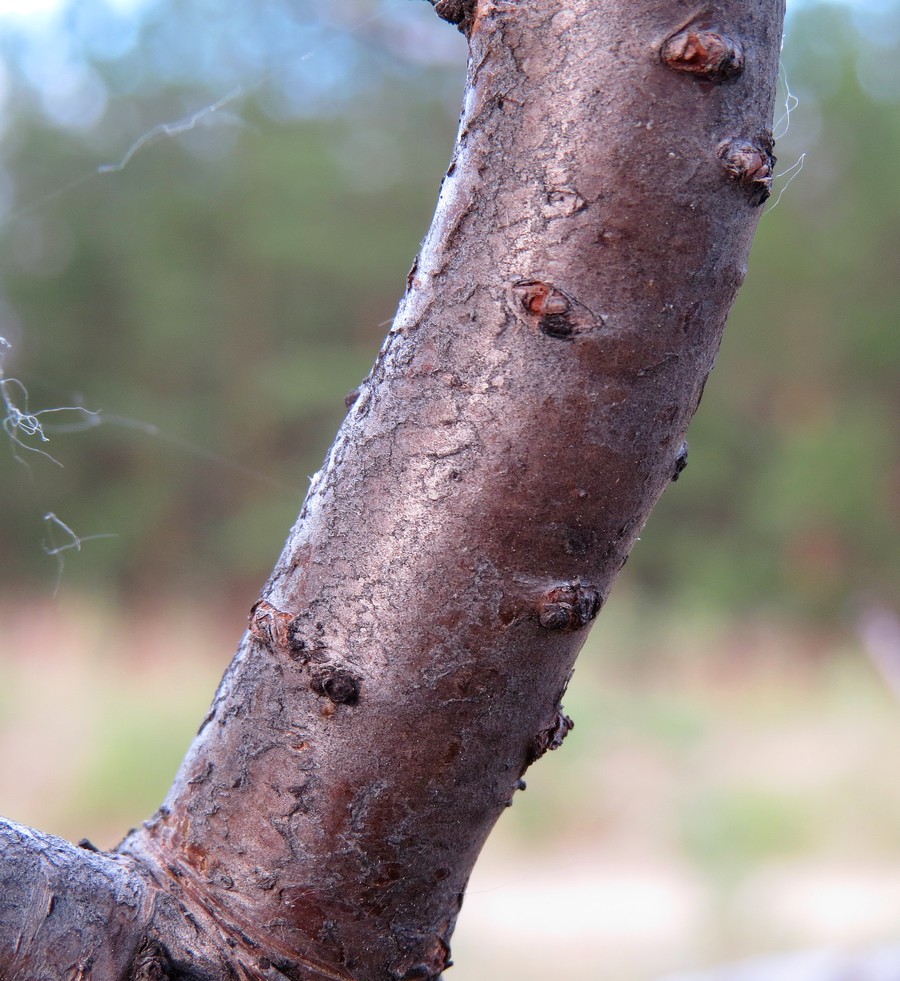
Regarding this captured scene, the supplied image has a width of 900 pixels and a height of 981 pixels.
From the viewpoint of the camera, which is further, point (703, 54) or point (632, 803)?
point (632, 803)

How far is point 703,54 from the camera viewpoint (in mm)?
257

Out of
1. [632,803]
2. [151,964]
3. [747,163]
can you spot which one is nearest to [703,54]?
[747,163]

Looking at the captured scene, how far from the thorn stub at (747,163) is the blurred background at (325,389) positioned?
3367mm

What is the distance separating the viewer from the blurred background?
3963 millimetres

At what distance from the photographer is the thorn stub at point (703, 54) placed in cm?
26

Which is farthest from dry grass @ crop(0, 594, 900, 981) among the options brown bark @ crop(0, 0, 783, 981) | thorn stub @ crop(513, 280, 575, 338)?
thorn stub @ crop(513, 280, 575, 338)

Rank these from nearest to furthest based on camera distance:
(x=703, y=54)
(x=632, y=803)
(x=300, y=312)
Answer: (x=703, y=54) → (x=632, y=803) → (x=300, y=312)

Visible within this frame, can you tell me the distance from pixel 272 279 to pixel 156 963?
6.28 metres

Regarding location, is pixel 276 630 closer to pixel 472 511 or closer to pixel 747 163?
pixel 472 511

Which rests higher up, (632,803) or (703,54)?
(632,803)

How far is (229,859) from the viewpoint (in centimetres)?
32

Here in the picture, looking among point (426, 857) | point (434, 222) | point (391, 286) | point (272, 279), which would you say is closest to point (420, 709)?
point (426, 857)

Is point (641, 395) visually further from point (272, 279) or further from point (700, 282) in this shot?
point (272, 279)

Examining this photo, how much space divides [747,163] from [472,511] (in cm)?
13
